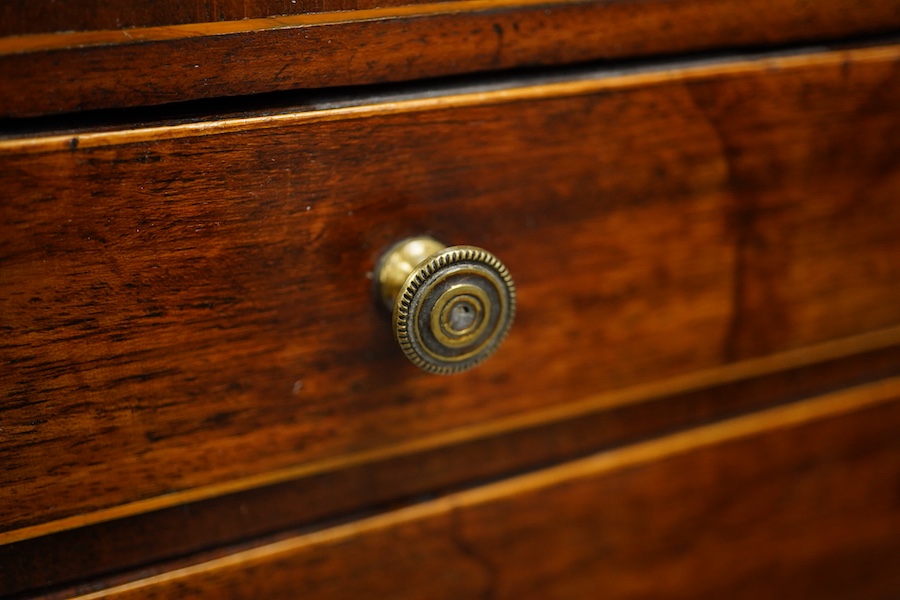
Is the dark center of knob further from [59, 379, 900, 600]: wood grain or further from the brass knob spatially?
[59, 379, 900, 600]: wood grain

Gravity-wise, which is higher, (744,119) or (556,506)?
(744,119)

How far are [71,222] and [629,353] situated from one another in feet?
0.86

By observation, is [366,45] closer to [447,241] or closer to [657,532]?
[447,241]

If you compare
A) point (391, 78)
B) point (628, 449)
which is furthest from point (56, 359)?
point (628, 449)

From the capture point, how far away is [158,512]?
34cm

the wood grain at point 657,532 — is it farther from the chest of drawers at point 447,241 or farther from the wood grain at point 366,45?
the wood grain at point 366,45

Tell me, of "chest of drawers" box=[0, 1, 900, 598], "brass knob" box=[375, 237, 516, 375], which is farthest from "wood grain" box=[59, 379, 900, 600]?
"brass knob" box=[375, 237, 516, 375]

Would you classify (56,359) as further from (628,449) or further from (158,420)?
(628,449)

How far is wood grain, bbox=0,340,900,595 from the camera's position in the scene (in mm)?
327

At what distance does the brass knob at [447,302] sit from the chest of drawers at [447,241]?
0.8 inches

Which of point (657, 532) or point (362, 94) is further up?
point (362, 94)

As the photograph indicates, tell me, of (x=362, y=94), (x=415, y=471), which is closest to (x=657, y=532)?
(x=415, y=471)

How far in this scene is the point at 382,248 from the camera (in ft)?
1.05

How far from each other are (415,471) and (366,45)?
0.67ft
